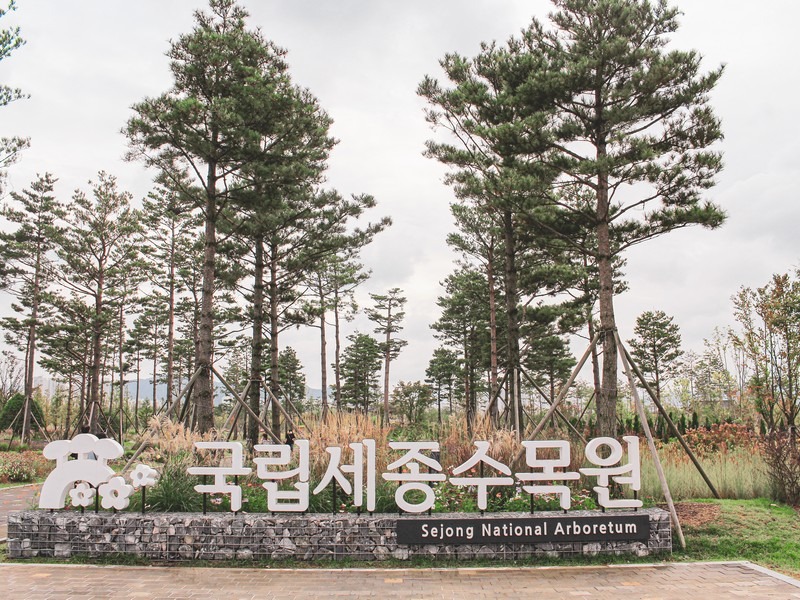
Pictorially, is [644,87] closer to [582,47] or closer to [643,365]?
[582,47]

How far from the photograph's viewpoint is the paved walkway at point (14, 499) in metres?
7.27

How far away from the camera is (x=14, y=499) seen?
30.2 feet

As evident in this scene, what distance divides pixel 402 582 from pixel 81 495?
3.36 m

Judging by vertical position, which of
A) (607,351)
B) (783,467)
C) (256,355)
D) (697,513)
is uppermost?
(256,355)

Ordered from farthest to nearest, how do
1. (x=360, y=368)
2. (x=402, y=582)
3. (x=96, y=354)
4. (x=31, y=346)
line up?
(x=360, y=368)
(x=31, y=346)
(x=96, y=354)
(x=402, y=582)

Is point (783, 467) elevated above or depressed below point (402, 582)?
above

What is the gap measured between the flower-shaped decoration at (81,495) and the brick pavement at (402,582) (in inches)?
24.2

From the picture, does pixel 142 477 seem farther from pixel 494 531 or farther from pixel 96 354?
pixel 96 354

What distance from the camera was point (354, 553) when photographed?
5293 mm

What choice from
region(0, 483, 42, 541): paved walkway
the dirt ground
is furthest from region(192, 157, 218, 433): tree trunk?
the dirt ground

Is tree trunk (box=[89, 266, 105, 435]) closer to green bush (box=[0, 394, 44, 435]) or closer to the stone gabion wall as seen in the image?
green bush (box=[0, 394, 44, 435])

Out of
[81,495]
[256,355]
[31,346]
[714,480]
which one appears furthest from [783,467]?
[31,346]

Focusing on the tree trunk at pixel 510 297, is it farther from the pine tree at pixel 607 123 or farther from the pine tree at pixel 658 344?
the pine tree at pixel 658 344

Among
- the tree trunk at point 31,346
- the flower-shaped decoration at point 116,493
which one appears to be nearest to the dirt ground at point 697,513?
the flower-shaped decoration at point 116,493
